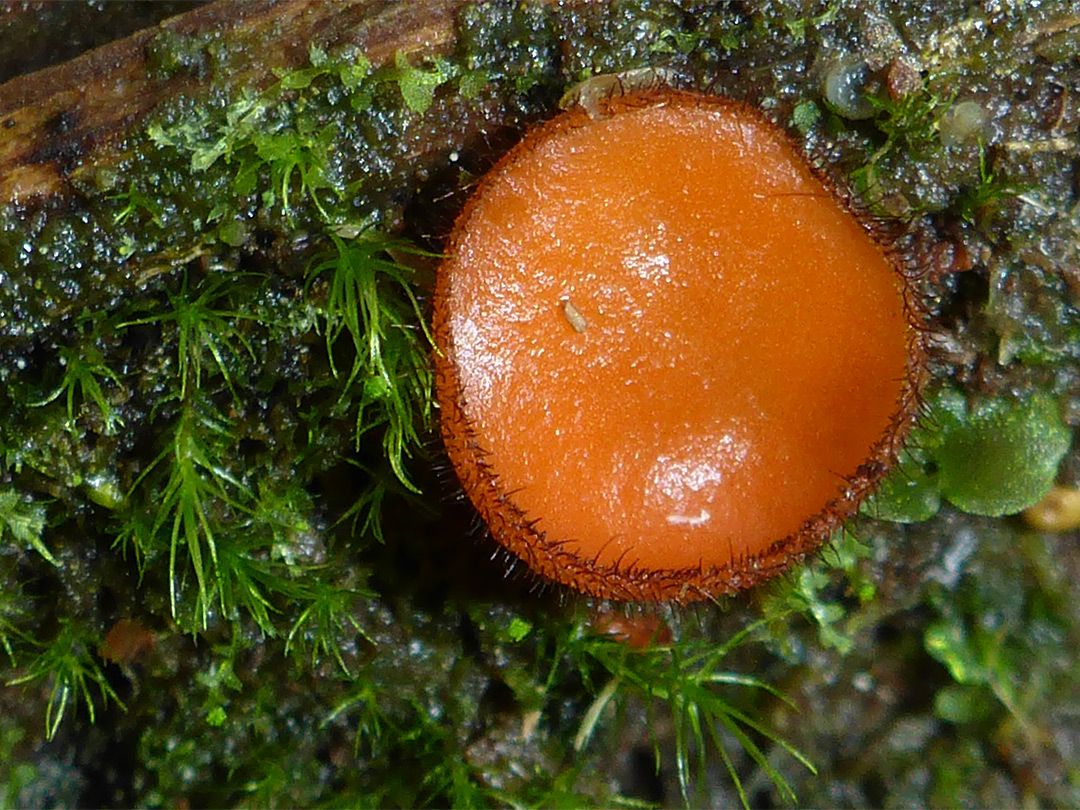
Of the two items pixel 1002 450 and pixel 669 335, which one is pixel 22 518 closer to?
pixel 669 335

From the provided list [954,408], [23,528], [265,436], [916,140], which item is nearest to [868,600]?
[954,408]

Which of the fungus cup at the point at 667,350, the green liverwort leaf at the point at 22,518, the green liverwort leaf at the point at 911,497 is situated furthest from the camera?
the green liverwort leaf at the point at 911,497

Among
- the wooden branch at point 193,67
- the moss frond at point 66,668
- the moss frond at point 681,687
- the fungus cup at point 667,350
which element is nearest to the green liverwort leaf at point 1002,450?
the fungus cup at point 667,350

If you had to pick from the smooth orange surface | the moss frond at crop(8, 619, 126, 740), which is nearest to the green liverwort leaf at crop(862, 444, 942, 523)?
the smooth orange surface

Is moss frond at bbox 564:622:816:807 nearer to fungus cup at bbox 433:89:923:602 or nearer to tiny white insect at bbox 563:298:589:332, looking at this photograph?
fungus cup at bbox 433:89:923:602

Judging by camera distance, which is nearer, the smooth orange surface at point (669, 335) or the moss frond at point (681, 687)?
the smooth orange surface at point (669, 335)

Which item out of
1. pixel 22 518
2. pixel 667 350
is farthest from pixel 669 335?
pixel 22 518

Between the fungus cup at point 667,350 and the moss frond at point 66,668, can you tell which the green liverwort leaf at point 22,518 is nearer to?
the moss frond at point 66,668
